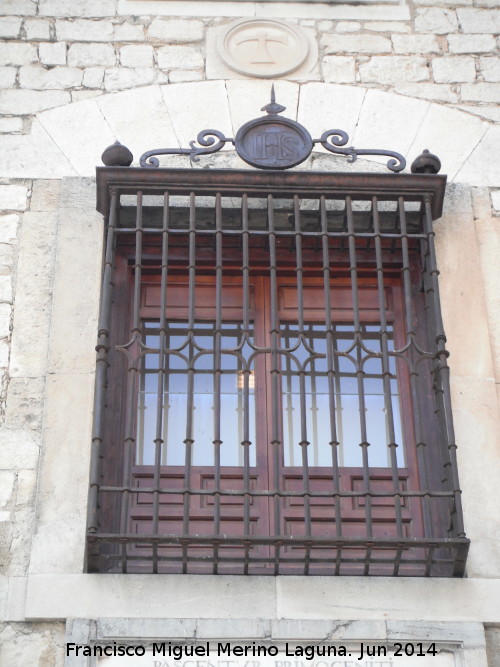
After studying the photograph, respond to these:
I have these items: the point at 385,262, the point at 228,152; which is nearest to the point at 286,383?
the point at 385,262

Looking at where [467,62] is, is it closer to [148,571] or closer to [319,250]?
[319,250]

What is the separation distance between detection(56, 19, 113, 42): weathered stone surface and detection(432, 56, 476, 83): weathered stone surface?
6.12ft

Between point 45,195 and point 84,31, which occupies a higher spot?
point 84,31

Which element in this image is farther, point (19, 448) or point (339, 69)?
point (339, 69)

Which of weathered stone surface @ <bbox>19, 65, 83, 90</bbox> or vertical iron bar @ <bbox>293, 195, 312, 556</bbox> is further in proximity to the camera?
weathered stone surface @ <bbox>19, 65, 83, 90</bbox>

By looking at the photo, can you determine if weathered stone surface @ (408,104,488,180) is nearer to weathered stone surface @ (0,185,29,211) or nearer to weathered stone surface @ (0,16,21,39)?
weathered stone surface @ (0,185,29,211)

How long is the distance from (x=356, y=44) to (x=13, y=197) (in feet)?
7.14

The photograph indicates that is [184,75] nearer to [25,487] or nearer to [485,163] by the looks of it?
[485,163]

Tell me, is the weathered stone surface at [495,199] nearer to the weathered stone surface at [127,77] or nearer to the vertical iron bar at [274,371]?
the vertical iron bar at [274,371]

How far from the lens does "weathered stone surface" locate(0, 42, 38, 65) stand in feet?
23.9

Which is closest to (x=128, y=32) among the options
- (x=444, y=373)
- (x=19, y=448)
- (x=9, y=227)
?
(x=9, y=227)

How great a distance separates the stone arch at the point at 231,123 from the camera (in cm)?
699

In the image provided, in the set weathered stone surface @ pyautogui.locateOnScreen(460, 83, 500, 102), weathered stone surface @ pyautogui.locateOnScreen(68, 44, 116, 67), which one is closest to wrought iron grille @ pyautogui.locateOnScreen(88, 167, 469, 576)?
weathered stone surface @ pyautogui.locateOnScreen(460, 83, 500, 102)

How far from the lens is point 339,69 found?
7367 millimetres
